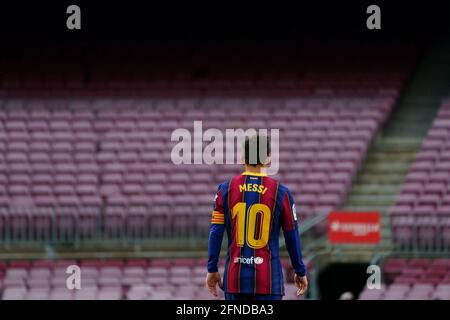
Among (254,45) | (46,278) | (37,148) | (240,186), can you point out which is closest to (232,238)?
(240,186)

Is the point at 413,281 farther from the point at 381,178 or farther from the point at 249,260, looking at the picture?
the point at 249,260

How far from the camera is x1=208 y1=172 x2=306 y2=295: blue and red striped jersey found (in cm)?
800

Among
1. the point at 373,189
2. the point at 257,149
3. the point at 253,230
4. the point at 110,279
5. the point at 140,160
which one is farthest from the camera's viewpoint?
the point at 140,160

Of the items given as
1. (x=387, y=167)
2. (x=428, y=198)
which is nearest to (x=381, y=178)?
(x=387, y=167)

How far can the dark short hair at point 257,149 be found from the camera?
7.82 metres

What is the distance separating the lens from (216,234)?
8000 millimetres

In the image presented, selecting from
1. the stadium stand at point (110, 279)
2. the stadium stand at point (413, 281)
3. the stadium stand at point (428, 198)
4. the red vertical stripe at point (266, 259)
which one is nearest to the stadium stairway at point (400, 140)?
the stadium stand at point (428, 198)

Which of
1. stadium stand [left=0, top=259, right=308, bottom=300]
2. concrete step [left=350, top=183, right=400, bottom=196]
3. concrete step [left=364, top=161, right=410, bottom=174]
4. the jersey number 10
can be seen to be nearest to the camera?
the jersey number 10

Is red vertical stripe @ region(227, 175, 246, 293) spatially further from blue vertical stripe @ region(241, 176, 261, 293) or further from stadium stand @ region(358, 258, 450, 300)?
stadium stand @ region(358, 258, 450, 300)

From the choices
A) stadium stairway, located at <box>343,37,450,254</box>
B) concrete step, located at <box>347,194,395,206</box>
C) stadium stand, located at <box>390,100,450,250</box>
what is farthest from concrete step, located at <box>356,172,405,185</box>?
concrete step, located at <box>347,194,395,206</box>

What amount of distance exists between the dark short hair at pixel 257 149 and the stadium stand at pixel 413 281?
24.3 feet

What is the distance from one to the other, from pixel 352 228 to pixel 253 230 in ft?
29.4

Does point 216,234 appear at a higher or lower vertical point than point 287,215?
lower

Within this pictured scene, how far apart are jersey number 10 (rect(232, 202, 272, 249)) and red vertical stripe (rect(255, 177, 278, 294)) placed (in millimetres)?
43
